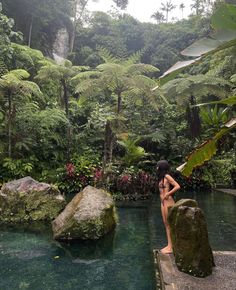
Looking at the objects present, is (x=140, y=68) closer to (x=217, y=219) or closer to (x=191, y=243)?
(x=217, y=219)

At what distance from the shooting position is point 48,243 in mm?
5031

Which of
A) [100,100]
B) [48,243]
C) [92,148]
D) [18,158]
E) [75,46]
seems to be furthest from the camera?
[75,46]

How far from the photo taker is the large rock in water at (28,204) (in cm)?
641

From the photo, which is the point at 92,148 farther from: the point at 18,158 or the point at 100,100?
the point at 100,100

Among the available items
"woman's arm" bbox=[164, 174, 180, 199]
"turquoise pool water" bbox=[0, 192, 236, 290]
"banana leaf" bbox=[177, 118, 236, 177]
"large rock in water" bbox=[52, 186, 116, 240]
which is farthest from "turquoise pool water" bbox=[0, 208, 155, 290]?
"banana leaf" bbox=[177, 118, 236, 177]

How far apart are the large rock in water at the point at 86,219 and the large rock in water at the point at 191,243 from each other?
2034mm

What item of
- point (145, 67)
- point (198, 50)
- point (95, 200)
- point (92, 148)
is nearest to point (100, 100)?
point (92, 148)

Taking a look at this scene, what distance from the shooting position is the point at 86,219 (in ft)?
16.9

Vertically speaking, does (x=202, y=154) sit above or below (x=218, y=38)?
below

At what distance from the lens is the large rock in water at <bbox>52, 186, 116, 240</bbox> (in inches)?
201

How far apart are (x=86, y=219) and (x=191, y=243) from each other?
2.25m

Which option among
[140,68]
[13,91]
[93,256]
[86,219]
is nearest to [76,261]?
[93,256]

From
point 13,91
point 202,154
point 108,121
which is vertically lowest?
point 202,154

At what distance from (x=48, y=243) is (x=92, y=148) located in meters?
7.44
